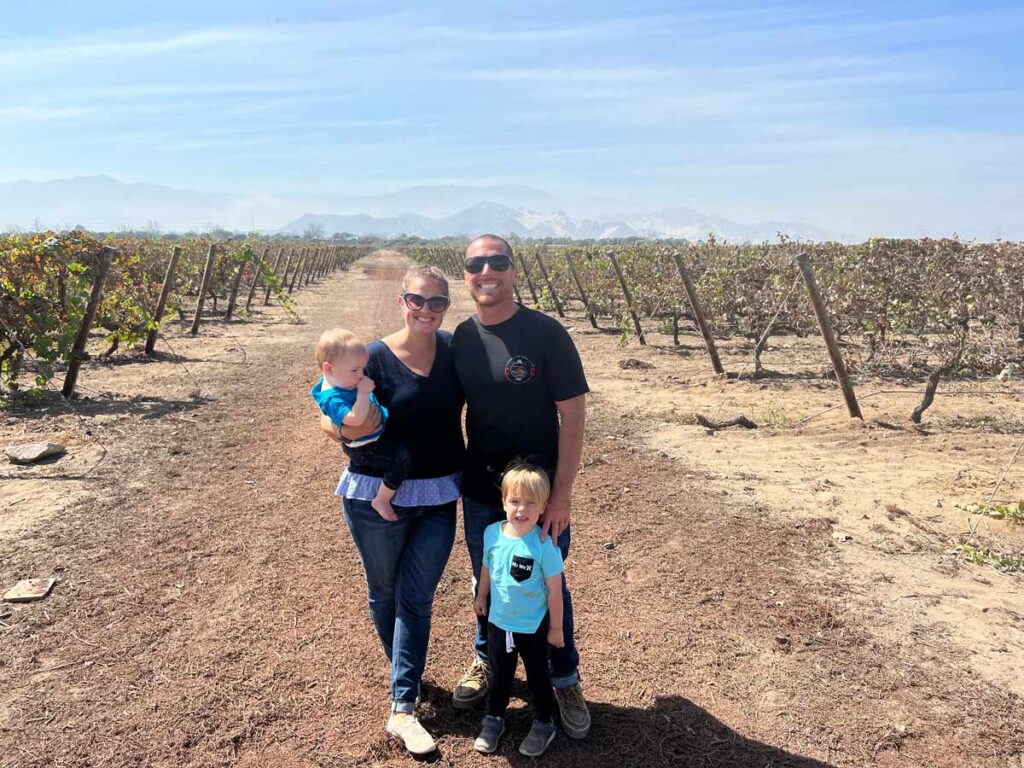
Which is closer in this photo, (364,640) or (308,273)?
(364,640)

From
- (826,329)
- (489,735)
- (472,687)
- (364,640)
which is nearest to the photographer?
(489,735)

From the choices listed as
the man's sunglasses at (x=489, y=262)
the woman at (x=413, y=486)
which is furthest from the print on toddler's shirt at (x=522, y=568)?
the man's sunglasses at (x=489, y=262)

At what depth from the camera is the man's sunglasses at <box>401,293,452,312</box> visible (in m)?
2.48

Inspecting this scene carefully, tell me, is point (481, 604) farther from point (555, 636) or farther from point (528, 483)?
point (528, 483)

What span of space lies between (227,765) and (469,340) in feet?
5.98

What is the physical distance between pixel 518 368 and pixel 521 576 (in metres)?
0.73

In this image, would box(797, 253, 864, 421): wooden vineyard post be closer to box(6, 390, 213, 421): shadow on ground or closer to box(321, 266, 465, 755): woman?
box(321, 266, 465, 755): woman

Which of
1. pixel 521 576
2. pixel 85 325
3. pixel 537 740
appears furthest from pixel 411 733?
pixel 85 325

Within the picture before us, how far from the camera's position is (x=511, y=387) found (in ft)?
8.09

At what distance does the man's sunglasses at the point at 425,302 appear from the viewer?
8.15ft

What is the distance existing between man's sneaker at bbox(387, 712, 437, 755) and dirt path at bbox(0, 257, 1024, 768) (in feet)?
0.29

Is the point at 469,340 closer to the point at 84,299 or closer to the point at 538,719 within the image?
the point at 538,719

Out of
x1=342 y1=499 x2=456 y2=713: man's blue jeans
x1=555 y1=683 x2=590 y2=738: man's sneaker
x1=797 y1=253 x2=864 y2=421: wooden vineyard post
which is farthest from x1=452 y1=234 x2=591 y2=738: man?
x1=797 y1=253 x2=864 y2=421: wooden vineyard post

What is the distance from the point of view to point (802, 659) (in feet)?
10.9
